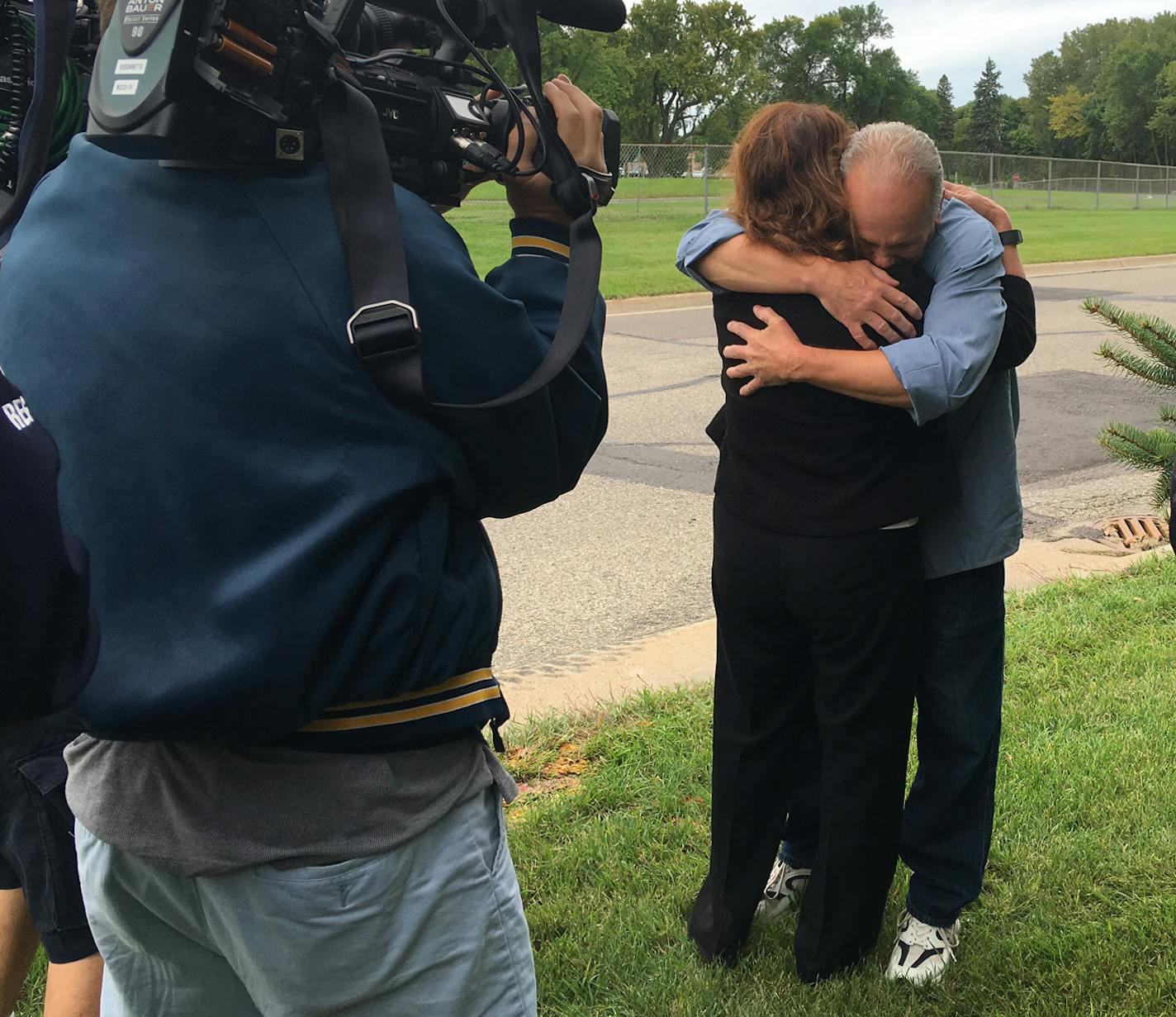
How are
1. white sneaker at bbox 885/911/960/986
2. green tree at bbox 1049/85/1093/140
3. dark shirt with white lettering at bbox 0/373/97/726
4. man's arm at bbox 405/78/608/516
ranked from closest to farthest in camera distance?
1. dark shirt with white lettering at bbox 0/373/97/726
2. man's arm at bbox 405/78/608/516
3. white sneaker at bbox 885/911/960/986
4. green tree at bbox 1049/85/1093/140

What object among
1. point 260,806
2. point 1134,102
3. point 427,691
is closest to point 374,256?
point 427,691

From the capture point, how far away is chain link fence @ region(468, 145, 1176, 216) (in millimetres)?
26797

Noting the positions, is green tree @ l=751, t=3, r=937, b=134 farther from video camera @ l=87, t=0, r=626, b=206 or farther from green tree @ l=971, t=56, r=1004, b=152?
video camera @ l=87, t=0, r=626, b=206

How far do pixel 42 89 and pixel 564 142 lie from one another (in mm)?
631

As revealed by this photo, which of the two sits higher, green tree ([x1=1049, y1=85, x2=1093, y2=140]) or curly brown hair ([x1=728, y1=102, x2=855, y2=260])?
green tree ([x1=1049, y1=85, x2=1093, y2=140])

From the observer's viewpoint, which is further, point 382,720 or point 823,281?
point 823,281

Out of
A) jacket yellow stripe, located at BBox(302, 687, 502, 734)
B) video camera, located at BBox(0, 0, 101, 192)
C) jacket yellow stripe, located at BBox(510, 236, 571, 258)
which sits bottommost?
jacket yellow stripe, located at BBox(302, 687, 502, 734)

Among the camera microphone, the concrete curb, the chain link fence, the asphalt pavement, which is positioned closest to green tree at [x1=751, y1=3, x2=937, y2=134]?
the chain link fence

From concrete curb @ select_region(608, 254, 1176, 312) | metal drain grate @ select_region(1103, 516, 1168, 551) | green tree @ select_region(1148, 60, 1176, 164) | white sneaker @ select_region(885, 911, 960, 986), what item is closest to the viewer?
white sneaker @ select_region(885, 911, 960, 986)

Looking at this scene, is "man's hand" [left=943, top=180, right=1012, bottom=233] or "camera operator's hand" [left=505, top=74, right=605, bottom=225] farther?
"man's hand" [left=943, top=180, right=1012, bottom=233]

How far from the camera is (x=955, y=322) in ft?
7.93

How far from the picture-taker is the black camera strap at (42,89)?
1216 mm

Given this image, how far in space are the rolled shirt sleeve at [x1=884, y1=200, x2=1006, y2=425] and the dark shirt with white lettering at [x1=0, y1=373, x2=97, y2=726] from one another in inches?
67.8

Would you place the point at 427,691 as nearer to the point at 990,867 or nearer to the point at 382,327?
the point at 382,327
